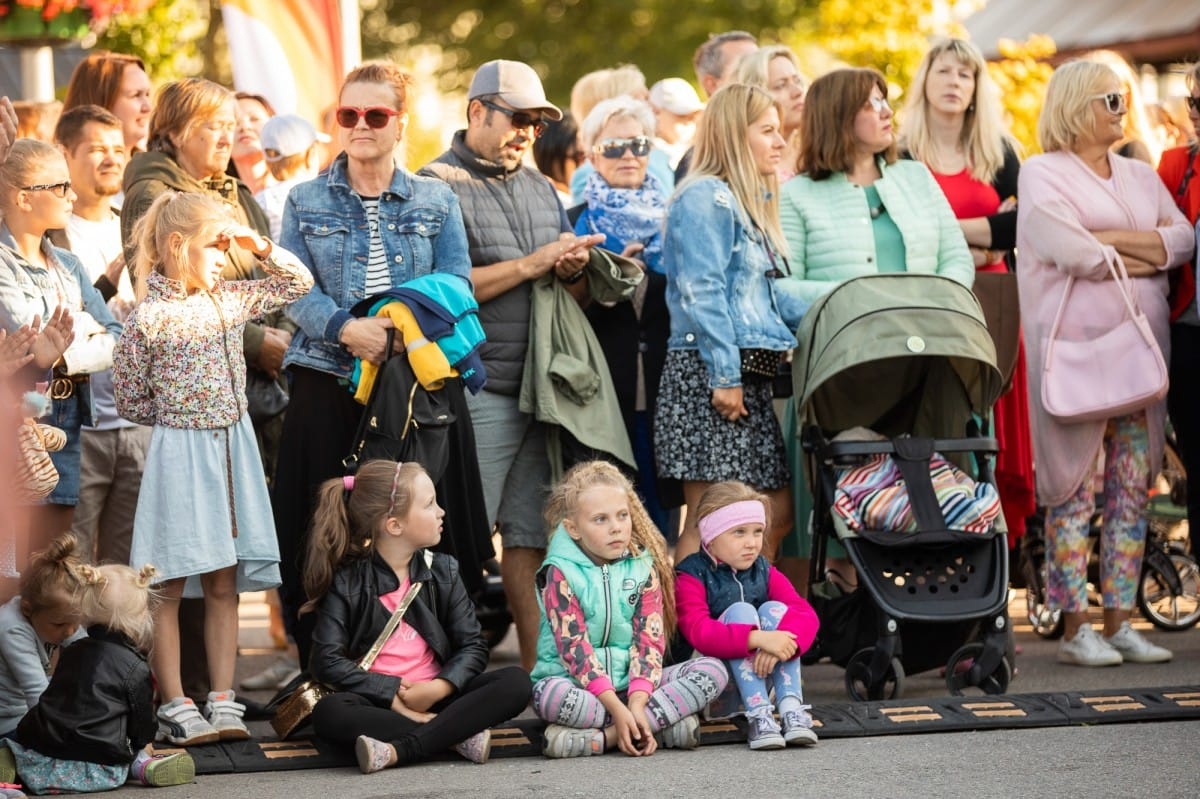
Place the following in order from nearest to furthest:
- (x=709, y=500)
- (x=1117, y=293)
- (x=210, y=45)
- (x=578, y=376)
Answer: (x=709, y=500) → (x=578, y=376) → (x=1117, y=293) → (x=210, y=45)

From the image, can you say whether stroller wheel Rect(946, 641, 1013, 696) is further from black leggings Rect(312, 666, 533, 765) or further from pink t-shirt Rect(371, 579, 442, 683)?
pink t-shirt Rect(371, 579, 442, 683)

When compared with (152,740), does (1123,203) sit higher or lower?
higher

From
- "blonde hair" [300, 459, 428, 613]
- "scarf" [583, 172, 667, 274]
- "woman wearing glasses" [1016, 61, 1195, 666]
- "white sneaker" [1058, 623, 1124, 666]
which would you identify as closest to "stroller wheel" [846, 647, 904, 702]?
"white sneaker" [1058, 623, 1124, 666]

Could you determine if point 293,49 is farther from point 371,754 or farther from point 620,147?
point 371,754

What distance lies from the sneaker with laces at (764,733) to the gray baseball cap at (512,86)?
8.12ft

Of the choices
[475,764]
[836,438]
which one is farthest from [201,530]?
[836,438]

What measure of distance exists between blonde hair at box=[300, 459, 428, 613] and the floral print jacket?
0.50 metres

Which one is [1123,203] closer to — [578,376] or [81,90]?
[578,376]

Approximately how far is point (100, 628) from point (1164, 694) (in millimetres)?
3627

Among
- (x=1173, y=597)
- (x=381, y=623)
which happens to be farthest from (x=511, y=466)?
(x=1173, y=597)

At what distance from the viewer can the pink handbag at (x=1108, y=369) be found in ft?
25.2

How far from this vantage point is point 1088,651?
769 cm

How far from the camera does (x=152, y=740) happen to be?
19.7ft

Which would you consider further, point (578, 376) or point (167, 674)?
point (578, 376)
